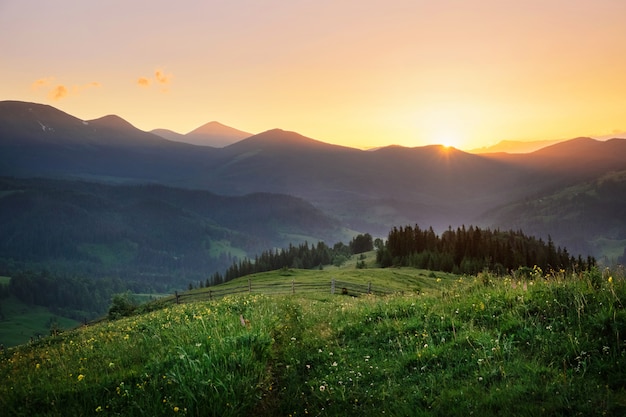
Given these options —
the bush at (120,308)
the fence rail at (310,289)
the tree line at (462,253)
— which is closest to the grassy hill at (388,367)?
the fence rail at (310,289)

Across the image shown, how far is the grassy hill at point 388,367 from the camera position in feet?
25.3

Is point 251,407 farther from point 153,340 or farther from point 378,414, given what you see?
point 153,340

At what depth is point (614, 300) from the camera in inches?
382

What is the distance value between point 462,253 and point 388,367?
111m

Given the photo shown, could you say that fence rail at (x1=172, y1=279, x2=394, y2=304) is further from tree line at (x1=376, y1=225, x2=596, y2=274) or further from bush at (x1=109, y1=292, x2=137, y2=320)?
tree line at (x1=376, y1=225, x2=596, y2=274)

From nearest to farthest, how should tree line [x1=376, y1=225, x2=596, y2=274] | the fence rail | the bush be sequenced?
1. the fence rail
2. the bush
3. tree line [x1=376, y1=225, x2=596, y2=274]

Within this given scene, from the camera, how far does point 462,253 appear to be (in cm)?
11362

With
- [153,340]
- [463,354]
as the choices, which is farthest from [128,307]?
[463,354]

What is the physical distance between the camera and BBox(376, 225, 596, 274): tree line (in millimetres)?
107812

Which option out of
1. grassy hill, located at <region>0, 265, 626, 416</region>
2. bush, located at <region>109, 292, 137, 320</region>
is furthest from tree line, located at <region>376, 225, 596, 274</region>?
grassy hill, located at <region>0, 265, 626, 416</region>

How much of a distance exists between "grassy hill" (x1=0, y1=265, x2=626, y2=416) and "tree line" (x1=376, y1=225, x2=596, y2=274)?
313ft

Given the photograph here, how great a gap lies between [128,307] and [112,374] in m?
46.3

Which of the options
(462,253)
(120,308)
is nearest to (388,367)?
(120,308)

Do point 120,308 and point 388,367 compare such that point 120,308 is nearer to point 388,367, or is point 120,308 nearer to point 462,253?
point 388,367
